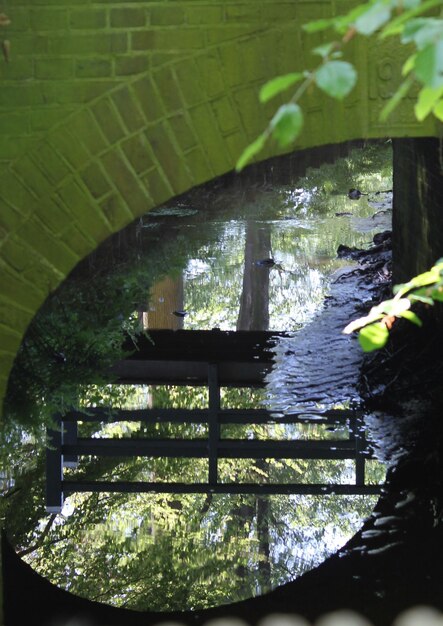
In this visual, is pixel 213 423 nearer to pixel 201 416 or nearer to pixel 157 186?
pixel 201 416

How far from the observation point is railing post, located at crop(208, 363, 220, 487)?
29.6 feet

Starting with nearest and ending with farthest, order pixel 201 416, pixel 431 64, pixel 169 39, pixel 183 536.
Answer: pixel 431 64
pixel 169 39
pixel 183 536
pixel 201 416

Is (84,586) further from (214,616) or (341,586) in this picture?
(341,586)

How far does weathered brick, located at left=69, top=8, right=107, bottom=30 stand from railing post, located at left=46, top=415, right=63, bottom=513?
445cm

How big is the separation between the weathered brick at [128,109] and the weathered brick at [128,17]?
0.85ft

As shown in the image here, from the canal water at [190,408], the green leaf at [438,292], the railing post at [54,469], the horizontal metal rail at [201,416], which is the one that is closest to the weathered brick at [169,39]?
the green leaf at [438,292]

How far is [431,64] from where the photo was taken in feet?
6.80

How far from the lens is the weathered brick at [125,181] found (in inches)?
183

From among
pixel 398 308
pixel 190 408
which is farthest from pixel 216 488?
pixel 398 308

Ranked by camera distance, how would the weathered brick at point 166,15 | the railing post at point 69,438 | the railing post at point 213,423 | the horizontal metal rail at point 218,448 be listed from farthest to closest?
the railing post at point 69,438 → the horizontal metal rail at point 218,448 → the railing post at point 213,423 → the weathered brick at point 166,15

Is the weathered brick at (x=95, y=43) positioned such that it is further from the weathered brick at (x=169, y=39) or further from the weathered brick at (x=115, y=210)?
the weathered brick at (x=115, y=210)

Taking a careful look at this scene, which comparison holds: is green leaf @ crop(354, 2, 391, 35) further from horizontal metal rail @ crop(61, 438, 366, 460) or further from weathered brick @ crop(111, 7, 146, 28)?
horizontal metal rail @ crop(61, 438, 366, 460)

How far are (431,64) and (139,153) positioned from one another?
2692 millimetres

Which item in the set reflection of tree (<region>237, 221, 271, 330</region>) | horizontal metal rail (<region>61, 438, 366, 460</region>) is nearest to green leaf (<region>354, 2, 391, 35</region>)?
horizontal metal rail (<region>61, 438, 366, 460</region>)
